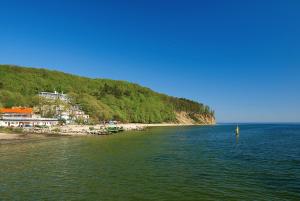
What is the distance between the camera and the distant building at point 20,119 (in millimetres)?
111875

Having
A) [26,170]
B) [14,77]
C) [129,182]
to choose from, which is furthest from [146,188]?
[14,77]

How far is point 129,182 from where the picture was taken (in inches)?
1123

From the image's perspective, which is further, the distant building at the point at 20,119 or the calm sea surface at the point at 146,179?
the distant building at the point at 20,119

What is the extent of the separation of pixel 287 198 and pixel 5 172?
3060cm

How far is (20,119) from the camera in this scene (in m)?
115

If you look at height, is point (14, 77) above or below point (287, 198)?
above

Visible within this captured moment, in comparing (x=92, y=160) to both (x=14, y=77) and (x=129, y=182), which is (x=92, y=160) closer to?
(x=129, y=182)

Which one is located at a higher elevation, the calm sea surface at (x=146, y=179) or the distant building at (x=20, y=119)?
the distant building at (x=20, y=119)

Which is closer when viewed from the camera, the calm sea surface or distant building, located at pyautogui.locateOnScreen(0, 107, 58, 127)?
the calm sea surface

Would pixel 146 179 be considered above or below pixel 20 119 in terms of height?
below

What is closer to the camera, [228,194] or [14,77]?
[228,194]

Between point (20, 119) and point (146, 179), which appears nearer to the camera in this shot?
point (146, 179)

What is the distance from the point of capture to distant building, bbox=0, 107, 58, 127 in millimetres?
111875

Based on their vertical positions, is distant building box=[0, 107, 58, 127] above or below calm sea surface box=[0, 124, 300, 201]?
above
